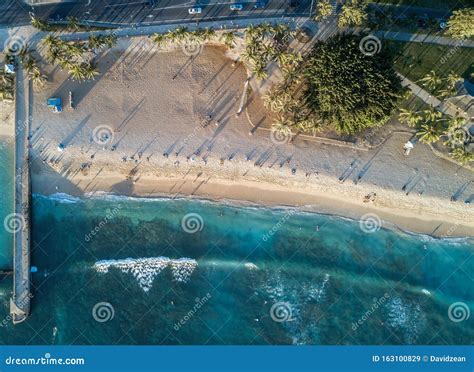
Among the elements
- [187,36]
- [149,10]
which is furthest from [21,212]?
[149,10]

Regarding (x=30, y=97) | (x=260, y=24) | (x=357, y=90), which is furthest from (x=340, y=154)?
(x=30, y=97)

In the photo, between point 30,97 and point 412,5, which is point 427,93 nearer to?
point 412,5

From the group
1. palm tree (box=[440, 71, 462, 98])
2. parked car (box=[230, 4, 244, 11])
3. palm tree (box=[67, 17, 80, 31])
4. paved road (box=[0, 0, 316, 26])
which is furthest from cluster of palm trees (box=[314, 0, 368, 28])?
palm tree (box=[67, 17, 80, 31])

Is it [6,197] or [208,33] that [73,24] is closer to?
[208,33]

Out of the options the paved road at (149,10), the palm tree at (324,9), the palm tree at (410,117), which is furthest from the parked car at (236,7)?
the palm tree at (410,117)

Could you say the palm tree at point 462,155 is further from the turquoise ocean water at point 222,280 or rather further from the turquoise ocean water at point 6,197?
the turquoise ocean water at point 6,197

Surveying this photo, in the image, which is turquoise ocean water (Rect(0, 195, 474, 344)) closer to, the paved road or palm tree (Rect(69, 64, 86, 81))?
palm tree (Rect(69, 64, 86, 81))
